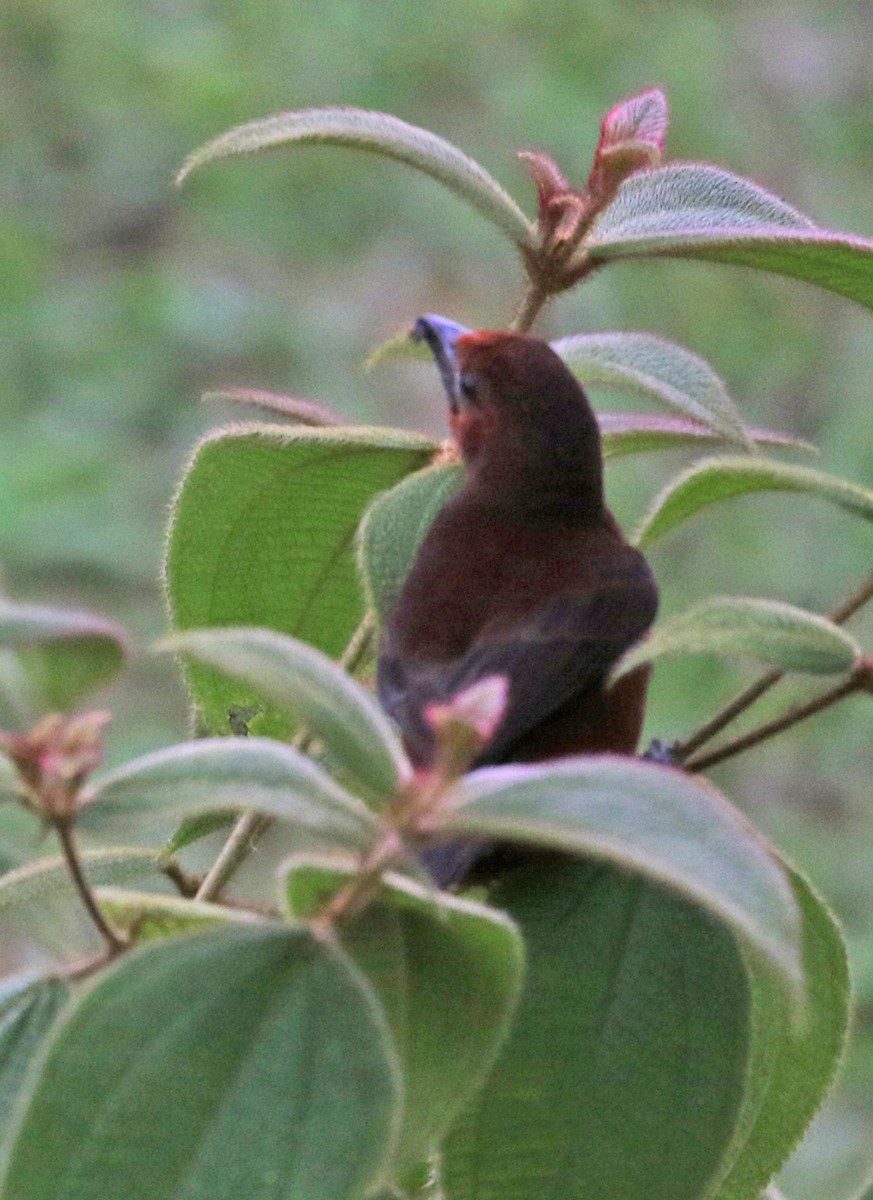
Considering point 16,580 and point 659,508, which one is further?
point 16,580

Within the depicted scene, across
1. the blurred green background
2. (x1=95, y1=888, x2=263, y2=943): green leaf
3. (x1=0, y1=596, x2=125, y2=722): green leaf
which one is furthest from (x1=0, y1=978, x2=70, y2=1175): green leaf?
the blurred green background

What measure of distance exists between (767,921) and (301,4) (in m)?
4.01

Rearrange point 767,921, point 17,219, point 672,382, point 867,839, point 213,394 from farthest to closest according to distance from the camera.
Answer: point 17,219, point 867,839, point 213,394, point 672,382, point 767,921

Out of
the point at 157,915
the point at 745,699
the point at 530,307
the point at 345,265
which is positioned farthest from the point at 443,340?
the point at 345,265

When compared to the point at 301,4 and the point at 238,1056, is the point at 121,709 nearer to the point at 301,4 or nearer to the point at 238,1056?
the point at 301,4

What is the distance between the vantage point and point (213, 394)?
3.28 ft

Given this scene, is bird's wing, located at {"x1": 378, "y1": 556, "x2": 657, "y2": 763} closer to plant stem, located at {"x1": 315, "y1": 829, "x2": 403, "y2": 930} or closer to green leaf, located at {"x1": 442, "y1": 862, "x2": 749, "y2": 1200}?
green leaf, located at {"x1": 442, "y1": 862, "x2": 749, "y2": 1200}

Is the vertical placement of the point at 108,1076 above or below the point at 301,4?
above

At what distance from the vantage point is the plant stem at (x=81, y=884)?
62 centimetres

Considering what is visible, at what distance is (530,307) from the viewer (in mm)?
974

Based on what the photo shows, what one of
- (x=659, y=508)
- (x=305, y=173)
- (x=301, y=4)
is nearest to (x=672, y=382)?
(x=659, y=508)

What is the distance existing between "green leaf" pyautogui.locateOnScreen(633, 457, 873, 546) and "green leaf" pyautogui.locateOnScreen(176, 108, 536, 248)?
0.51 feet

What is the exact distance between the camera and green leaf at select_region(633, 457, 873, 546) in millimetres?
816

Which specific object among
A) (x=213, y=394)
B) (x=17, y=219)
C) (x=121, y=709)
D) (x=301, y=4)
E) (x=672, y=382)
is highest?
(x=672, y=382)
